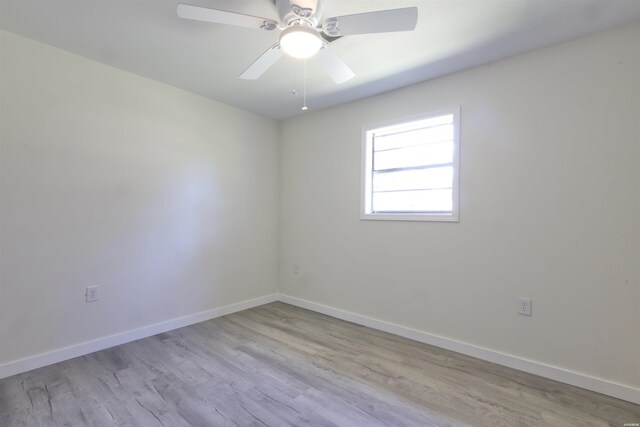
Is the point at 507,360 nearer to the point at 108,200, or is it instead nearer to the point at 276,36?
the point at 276,36

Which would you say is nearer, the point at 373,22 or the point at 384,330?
the point at 373,22

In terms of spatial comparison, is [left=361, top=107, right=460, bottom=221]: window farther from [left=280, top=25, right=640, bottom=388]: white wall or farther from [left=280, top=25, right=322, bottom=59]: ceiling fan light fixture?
[left=280, top=25, right=322, bottom=59]: ceiling fan light fixture

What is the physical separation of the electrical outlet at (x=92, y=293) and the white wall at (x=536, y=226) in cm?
235

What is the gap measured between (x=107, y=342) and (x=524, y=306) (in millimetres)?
3309

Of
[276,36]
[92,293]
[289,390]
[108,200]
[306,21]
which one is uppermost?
[276,36]

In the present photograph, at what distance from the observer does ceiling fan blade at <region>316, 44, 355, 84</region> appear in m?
1.73

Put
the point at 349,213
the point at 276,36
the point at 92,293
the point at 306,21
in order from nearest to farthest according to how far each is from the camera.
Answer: the point at 306,21, the point at 276,36, the point at 92,293, the point at 349,213

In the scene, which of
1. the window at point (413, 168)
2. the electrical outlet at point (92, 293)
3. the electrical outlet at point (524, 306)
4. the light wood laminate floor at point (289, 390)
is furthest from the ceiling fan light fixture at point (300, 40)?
the electrical outlet at point (92, 293)

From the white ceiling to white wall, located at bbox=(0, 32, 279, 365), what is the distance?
0.96ft

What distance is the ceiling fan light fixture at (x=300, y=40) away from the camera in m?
1.50

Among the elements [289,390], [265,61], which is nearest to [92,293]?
[289,390]

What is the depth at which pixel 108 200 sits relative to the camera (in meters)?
2.50

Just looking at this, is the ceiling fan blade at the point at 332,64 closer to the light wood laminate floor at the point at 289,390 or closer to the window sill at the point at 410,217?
the window sill at the point at 410,217

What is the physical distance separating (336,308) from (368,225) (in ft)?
3.36
